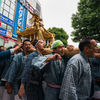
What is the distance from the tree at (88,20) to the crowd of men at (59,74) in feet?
26.1

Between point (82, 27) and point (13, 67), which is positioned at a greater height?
point (82, 27)

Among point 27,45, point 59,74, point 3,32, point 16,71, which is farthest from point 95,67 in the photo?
point 3,32

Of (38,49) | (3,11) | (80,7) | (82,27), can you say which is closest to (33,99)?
(38,49)

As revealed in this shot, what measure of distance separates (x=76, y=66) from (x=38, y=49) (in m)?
1.18

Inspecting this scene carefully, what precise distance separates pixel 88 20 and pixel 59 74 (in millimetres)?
8921

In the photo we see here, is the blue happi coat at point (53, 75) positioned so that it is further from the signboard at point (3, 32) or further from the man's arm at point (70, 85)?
the signboard at point (3, 32)

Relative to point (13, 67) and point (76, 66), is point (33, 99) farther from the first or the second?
point (76, 66)

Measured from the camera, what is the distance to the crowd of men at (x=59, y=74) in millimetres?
1114

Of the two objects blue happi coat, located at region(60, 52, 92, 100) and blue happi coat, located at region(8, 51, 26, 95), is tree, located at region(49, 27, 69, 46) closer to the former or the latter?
blue happi coat, located at region(8, 51, 26, 95)

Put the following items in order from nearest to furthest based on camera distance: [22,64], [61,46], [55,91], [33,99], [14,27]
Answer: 1. [55,91]
2. [61,46]
3. [33,99]
4. [22,64]
5. [14,27]

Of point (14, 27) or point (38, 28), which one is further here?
point (14, 27)

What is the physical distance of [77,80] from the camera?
1119mm

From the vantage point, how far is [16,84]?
2193 millimetres

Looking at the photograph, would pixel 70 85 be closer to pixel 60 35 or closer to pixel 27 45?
pixel 27 45
